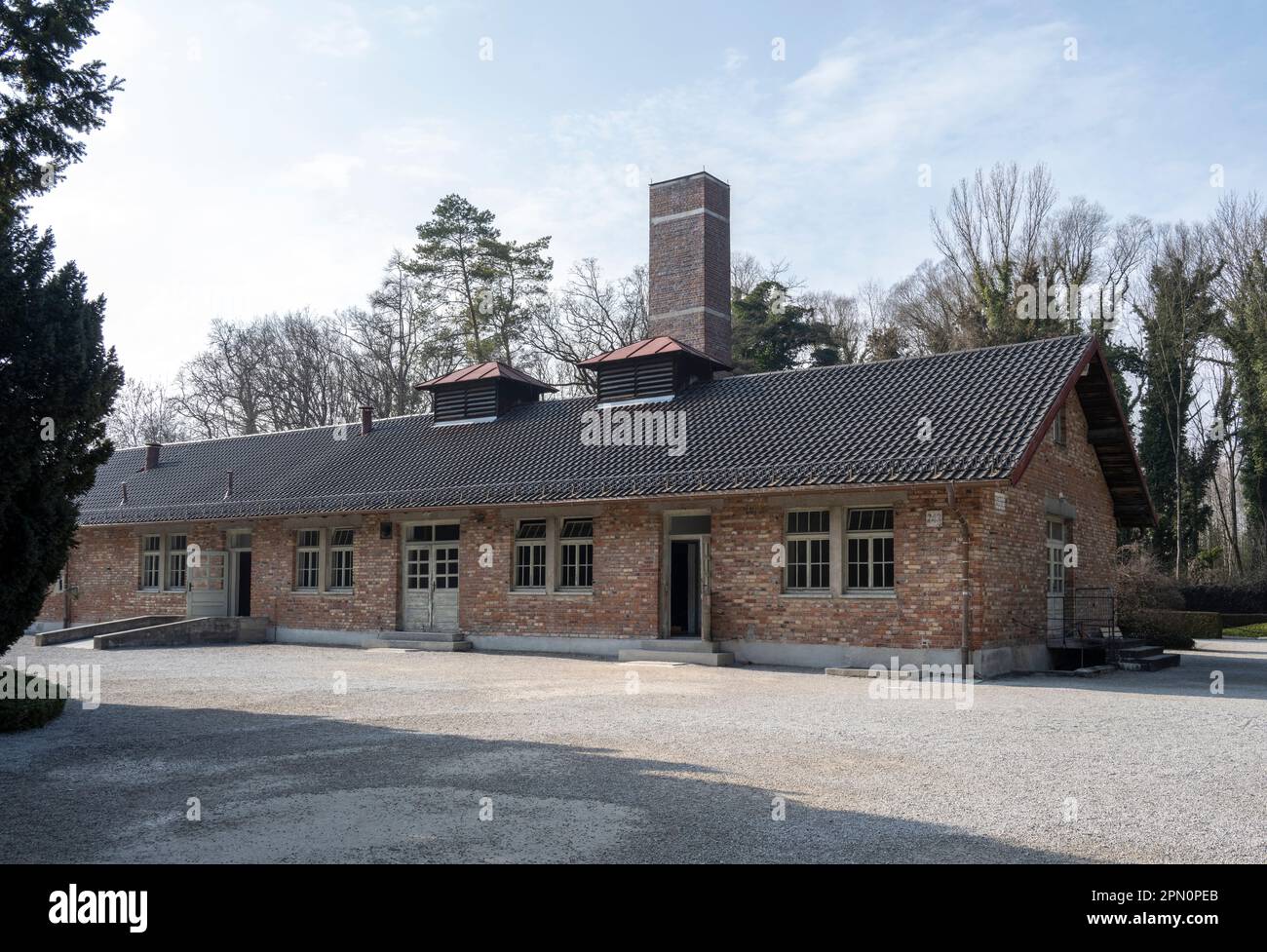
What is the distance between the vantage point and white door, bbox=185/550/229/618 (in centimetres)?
2553

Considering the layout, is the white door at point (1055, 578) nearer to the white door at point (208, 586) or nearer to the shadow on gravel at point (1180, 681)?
the shadow on gravel at point (1180, 681)

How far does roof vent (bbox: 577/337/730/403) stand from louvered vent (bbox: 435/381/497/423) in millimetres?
3035

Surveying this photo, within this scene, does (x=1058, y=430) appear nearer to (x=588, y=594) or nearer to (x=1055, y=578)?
(x=1055, y=578)

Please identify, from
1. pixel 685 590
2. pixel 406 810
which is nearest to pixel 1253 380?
pixel 685 590

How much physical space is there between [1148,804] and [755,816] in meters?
2.79

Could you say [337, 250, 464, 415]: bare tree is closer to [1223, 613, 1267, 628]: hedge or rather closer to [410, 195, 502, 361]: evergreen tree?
[410, 195, 502, 361]: evergreen tree

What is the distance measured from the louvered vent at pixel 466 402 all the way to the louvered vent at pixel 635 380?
3.28m

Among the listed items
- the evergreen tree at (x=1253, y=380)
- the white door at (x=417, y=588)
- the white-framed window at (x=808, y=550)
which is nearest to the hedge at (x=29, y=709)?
the white door at (x=417, y=588)

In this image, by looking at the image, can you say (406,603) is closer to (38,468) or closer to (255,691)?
(255,691)

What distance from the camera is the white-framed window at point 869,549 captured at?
17062 mm

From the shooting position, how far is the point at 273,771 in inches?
324

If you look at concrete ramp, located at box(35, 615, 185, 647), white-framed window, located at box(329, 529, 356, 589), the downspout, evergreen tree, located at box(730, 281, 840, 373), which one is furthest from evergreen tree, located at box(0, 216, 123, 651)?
evergreen tree, located at box(730, 281, 840, 373)

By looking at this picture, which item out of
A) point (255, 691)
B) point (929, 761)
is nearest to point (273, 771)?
point (929, 761)

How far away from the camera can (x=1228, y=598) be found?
35562mm
